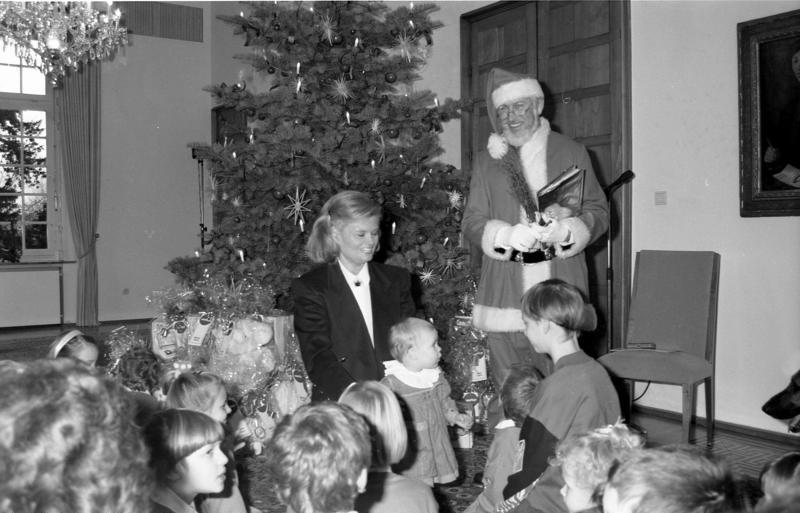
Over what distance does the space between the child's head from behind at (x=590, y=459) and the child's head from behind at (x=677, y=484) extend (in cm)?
40

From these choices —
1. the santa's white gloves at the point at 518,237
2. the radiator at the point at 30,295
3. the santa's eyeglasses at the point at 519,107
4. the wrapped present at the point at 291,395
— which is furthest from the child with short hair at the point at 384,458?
the radiator at the point at 30,295

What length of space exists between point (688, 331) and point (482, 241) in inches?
62.9

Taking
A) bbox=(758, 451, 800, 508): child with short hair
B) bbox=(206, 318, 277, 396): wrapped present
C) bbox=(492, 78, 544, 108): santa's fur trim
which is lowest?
bbox=(206, 318, 277, 396): wrapped present

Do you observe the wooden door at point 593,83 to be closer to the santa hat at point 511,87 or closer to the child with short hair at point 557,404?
the santa hat at point 511,87

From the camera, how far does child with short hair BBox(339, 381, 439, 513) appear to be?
1753 millimetres

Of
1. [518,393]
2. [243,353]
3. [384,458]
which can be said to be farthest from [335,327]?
[243,353]

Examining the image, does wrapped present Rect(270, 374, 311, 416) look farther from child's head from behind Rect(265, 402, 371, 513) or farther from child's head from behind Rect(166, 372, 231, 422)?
child's head from behind Rect(265, 402, 371, 513)

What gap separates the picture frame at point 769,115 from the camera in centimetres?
364

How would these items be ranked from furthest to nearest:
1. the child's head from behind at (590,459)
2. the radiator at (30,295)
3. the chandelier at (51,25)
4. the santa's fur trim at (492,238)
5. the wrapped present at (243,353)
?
the radiator at (30,295)
the chandelier at (51,25)
the wrapped present at (243,353)
the santa's fur trim at (492,238)
the child's head from behind at (590,459)

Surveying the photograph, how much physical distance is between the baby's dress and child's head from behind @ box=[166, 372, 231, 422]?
62 centimetres

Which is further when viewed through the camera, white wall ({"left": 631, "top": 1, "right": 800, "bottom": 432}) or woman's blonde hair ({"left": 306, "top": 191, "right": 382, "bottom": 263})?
white wall ({"left": 631, "top": 1, "right": 800, "bottom": 432})

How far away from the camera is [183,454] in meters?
1.64

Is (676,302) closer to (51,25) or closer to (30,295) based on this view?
(51,25)

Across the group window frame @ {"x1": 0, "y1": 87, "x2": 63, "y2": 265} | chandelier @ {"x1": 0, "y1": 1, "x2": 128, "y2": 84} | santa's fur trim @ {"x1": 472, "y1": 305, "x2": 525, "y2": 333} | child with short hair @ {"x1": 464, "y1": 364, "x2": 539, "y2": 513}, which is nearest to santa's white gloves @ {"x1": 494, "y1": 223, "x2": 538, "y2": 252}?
santa's fur trim @ {"x1": 472, "y1": 305, "x2": 525, "y2": 333}
